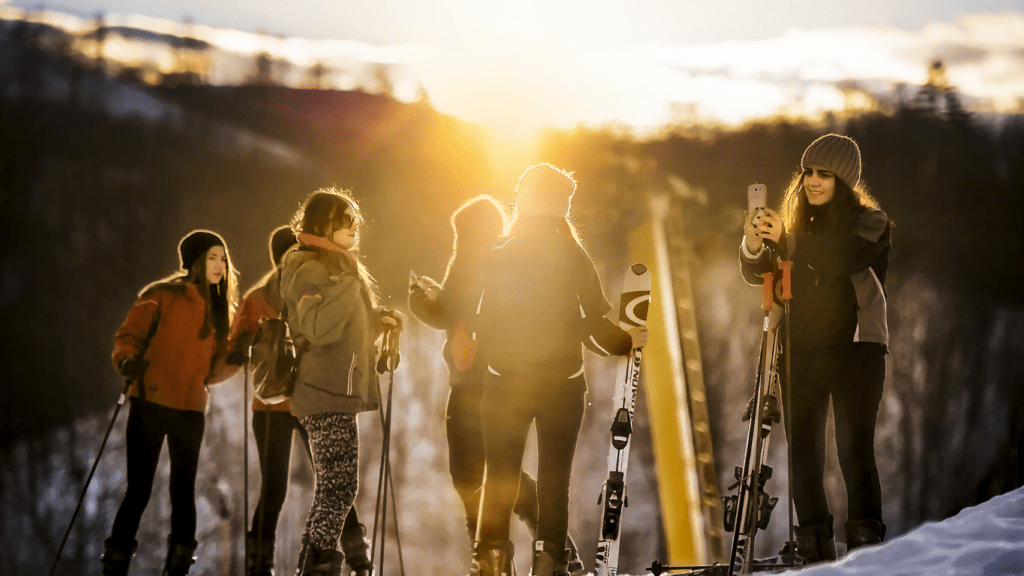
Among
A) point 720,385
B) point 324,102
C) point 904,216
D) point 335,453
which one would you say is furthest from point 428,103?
point 335,453

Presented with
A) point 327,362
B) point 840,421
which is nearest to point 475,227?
point 327,362

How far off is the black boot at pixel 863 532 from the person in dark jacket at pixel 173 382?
3.09 m

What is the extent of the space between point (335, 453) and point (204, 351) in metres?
1.09

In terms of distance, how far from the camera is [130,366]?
410 centimetres

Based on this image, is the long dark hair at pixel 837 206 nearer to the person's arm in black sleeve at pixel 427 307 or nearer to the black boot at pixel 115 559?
the person's arm in black sleeve at pixel 427 307

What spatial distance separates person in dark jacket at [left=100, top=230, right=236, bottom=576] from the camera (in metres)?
4.09

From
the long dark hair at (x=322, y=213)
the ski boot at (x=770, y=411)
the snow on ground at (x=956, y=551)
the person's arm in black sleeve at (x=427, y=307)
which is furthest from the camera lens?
the person's arm in black sleeve at (x=427, y=307)

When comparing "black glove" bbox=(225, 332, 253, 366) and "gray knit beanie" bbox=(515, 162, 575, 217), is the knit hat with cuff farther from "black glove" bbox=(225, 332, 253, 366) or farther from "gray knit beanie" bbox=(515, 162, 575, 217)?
"gray knit beanie" bbox=(515, 162, 575, 217)

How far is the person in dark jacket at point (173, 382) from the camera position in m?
4.09

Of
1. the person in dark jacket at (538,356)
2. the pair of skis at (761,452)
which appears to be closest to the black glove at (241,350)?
the person in dark jacket at (538,356)

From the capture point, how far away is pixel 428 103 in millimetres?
15031

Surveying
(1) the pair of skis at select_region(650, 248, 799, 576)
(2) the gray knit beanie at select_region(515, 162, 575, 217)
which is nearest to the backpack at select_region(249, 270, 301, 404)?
(2) the gray knit beanie at select_region(515, 162, 575, 217)

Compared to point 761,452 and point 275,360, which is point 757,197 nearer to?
point 761,452

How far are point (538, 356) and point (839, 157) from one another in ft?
5.60
